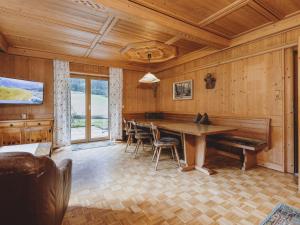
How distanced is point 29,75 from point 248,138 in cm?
529

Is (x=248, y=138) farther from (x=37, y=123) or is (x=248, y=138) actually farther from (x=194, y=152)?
(x=37, y=123)

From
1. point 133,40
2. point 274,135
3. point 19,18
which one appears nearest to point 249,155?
point 274,135

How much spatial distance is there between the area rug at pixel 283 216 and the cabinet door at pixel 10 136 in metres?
4.48

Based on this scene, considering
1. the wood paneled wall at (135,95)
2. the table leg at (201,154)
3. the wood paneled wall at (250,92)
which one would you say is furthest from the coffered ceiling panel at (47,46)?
the table leg at (201,154)

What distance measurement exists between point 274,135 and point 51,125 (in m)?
4.75

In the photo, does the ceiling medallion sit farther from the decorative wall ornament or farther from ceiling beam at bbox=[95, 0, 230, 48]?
the decorative wall ornament

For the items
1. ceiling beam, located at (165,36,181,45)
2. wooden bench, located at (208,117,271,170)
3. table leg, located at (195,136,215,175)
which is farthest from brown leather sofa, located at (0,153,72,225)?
ceiling beam, located at (165,36,181,45)

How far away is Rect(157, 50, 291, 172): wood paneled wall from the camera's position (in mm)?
2971

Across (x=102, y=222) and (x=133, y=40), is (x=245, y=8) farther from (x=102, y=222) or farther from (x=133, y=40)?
(x=102, y=222)

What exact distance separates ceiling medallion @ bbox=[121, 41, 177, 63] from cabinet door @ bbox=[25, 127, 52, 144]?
2.65m

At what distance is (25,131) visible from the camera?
3.76 meters

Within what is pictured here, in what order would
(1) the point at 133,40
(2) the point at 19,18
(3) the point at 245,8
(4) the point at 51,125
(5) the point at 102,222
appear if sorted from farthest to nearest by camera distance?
1. (4) the point at 51,125
2. (1) the point at 133,40
3. (2) the point at 19,18
4. (3) the point at 245,8
5. (5) the point at 102,222

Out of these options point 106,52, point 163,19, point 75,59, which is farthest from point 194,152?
point 75,59

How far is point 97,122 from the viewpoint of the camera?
17.6ft
